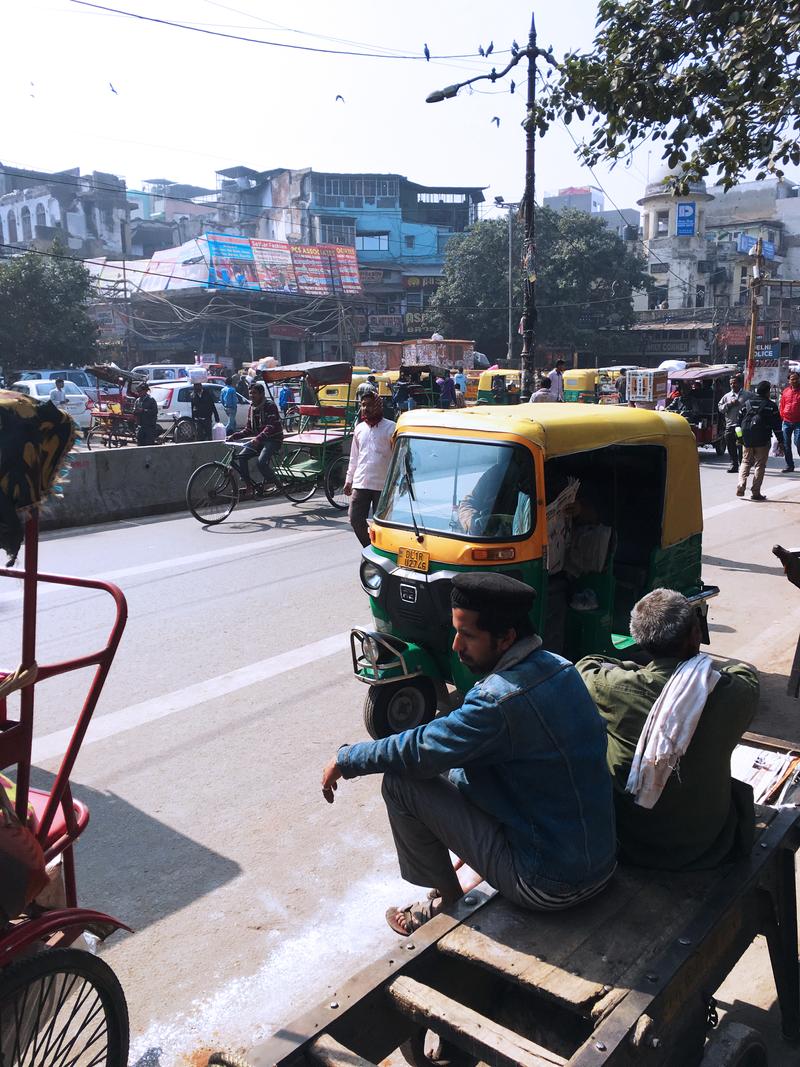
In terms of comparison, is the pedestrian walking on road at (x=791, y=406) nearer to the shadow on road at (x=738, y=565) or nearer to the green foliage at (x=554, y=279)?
the shadow on road at (x=738, y=565)

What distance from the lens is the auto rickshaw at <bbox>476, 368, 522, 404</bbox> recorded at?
24.7 m

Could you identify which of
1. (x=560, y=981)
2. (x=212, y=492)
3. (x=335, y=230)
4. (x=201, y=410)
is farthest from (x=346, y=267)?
(x=560, y=981)

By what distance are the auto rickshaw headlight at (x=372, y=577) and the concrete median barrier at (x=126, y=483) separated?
6.71 meters

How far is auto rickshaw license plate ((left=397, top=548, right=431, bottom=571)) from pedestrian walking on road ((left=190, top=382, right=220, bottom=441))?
46.1 feet

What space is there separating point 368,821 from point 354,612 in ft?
11.0

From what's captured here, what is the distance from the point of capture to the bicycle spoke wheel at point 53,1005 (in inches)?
83.5

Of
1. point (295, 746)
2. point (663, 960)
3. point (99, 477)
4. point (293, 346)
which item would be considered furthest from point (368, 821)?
point (293, 346)

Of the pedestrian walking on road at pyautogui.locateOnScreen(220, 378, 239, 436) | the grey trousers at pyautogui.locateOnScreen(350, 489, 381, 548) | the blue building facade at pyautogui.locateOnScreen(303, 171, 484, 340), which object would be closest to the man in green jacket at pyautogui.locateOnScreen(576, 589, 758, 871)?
the grey trousers at pyautogui.locateOnScreen(350, 489, 381, 548)

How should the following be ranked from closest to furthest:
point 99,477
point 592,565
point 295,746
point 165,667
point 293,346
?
point 295,746
point 592,565
point 165,667
point 99,477
point 293,346

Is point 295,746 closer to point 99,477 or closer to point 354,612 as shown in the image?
point 354,612

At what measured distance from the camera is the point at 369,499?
27.0 feet

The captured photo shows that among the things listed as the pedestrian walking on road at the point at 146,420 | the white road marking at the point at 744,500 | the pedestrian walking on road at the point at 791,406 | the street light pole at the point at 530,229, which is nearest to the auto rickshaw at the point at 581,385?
the street light pole at the point at 530,229

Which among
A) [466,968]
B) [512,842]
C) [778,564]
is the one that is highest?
[512,842]

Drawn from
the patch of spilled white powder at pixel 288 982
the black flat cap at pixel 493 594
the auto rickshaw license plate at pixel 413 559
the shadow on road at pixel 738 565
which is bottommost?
the shadow on road at pixel 738 565
